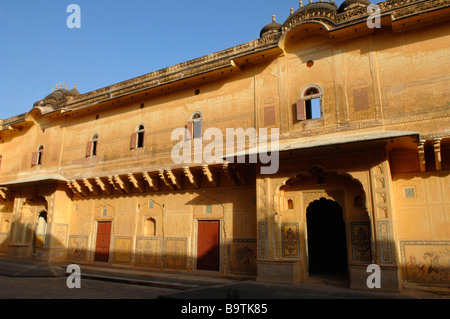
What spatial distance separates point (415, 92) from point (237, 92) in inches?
226

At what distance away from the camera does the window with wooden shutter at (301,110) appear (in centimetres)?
1052

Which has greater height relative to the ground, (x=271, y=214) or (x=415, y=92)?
(x=415, y=92)

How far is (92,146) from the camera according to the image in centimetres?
1602

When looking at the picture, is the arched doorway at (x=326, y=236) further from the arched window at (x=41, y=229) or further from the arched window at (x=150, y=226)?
the arched window at (x=41, y=229)

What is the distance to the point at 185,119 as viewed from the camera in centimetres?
1334

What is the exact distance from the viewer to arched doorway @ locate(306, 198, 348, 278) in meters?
13.2

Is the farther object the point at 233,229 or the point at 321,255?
the point at 321,255

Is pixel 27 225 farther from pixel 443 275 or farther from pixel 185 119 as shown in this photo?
pixel 443 275

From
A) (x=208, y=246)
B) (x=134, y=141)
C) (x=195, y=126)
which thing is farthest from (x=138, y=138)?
(x=208, y=246)

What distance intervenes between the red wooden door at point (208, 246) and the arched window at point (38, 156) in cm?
1084

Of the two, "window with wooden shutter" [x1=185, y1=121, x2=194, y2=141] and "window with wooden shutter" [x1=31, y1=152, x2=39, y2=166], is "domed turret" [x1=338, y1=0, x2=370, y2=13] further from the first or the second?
"window with wooden shutter" [x1=31, y1=152, x2=39, y2=166]

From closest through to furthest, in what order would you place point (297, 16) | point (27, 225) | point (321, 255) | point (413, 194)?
1. point (413, 194)
2. point (297, 16)
3. point (321, 255)
4. point (27, 225)
